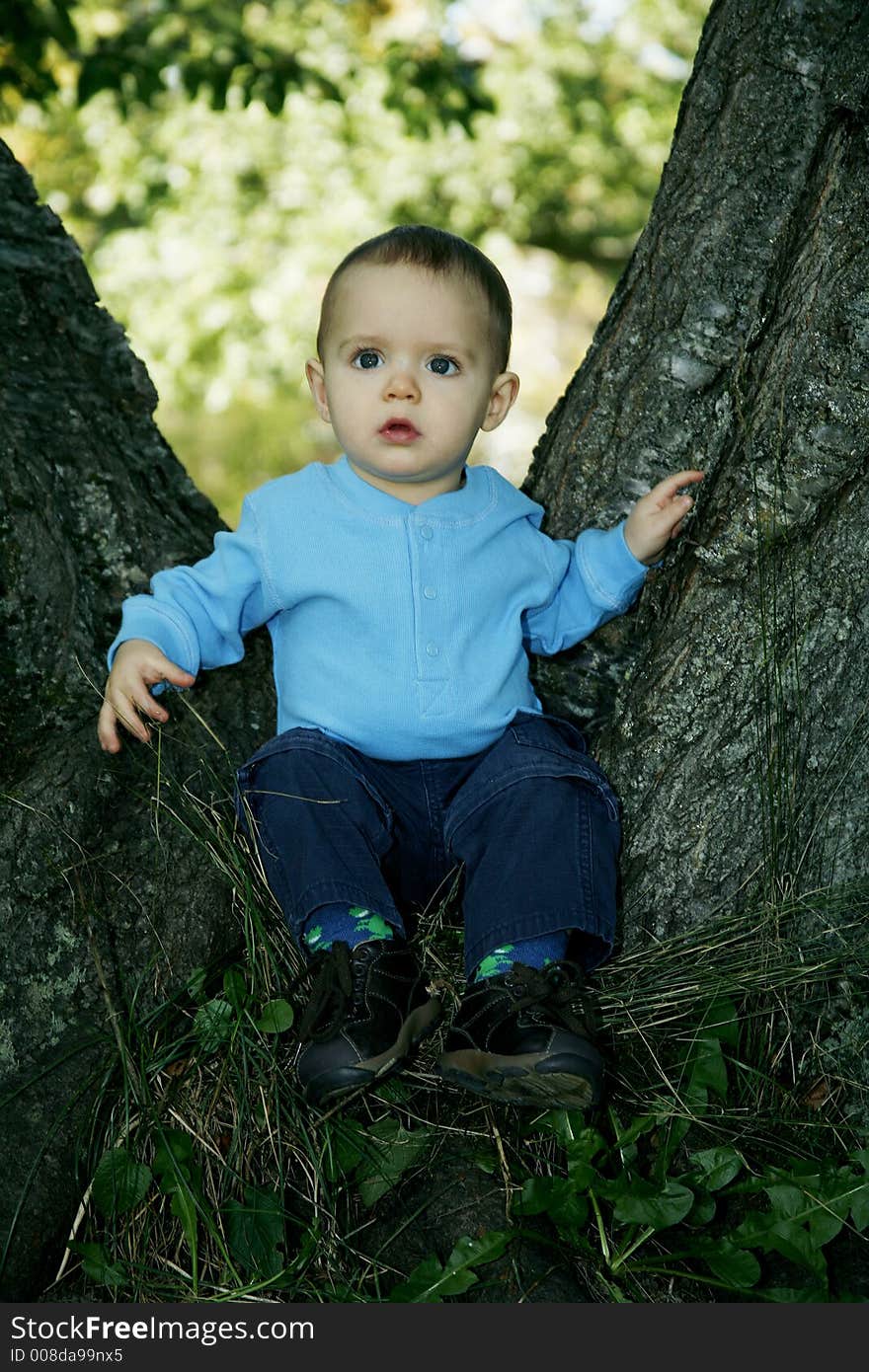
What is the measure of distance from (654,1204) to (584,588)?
1.13m

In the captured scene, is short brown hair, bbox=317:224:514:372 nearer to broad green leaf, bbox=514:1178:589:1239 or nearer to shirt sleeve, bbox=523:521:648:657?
shirt sleeve, bbox=523:521:648:657

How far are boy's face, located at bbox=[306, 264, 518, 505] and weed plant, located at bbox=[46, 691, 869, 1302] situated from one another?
0.74 m

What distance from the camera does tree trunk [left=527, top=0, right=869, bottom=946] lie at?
6.82 ft

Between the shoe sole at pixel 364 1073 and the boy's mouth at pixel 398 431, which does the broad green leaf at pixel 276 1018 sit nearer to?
the shoe sole at pixel 364 1073

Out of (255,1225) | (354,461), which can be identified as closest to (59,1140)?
(255,1225)

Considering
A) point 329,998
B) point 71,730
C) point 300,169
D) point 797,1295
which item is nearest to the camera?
point 797,1295

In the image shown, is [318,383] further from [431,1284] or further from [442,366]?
[431,1284]

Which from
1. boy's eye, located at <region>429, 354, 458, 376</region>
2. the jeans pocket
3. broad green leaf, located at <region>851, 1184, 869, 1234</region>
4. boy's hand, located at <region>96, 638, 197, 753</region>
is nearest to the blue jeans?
the jeans pocket

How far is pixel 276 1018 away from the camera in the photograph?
2.08m

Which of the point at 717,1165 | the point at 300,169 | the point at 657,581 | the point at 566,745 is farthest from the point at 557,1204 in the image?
the point at 300,169

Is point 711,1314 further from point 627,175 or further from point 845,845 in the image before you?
point 627,175

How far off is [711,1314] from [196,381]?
9.89m

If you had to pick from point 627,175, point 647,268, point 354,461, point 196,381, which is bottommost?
point 196,381

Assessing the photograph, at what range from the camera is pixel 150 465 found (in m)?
2.63
